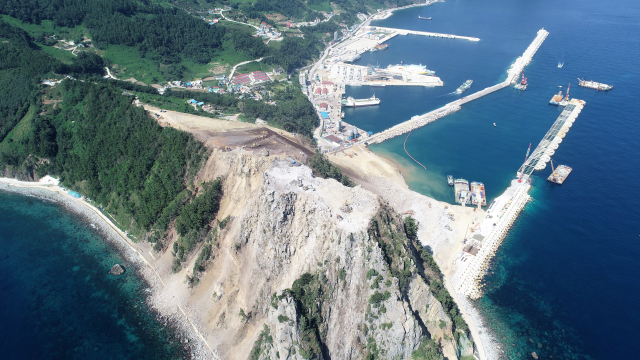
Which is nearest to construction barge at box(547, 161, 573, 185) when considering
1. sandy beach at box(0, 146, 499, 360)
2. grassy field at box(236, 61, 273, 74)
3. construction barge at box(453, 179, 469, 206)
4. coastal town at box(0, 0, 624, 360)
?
coastal town at box(0, 0, 624, 360)

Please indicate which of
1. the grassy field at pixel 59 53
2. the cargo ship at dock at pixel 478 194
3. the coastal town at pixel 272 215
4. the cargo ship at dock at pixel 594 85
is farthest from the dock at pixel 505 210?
the grassy field at pixel 59 53

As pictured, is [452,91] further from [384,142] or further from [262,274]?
[262,274]

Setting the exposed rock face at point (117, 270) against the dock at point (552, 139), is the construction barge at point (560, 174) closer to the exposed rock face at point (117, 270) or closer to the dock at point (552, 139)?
the dock at point (552, 139)

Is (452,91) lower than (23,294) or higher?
higher

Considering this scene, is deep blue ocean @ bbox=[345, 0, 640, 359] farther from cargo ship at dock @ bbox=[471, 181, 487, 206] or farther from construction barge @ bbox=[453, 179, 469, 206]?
cargo ship at dock @ bbox=[471, 181, 487, 206]

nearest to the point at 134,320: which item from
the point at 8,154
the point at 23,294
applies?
the point at 23,294

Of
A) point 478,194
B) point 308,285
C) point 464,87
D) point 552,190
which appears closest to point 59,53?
point 308,285
